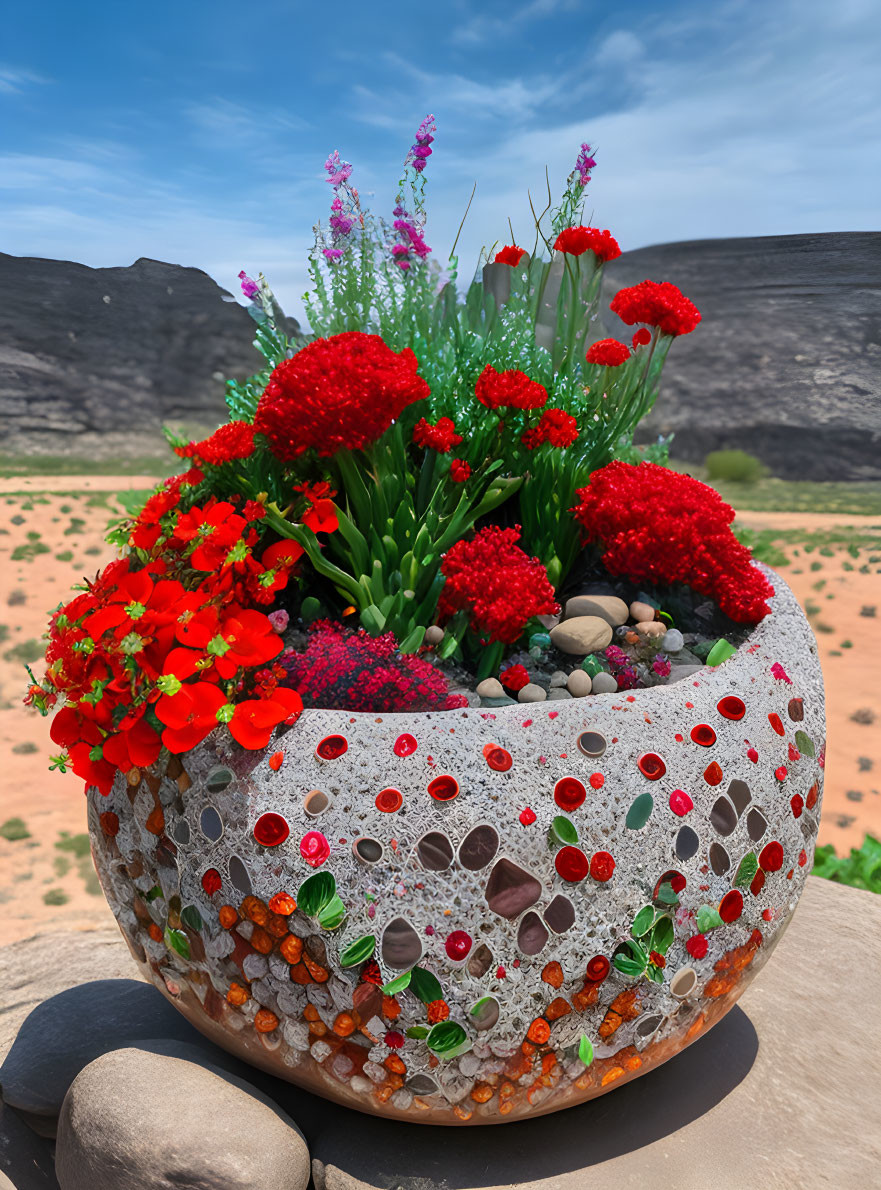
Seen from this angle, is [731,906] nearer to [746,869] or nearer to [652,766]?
[746,869]

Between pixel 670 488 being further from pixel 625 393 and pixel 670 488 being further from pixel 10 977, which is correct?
pixel 10 977

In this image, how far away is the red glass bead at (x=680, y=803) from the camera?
6.57 ft

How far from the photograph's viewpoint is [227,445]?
248 cm

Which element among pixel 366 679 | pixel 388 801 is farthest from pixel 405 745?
pixel 366 679

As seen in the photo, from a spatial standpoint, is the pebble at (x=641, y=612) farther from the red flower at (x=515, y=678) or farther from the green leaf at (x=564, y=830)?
the green leaf at (x=564, y=830)

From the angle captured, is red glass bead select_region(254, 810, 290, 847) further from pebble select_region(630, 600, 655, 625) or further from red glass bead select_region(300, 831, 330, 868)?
pebble select_region(630, 600, 655, 625)

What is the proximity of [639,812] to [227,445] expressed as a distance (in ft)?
5.05

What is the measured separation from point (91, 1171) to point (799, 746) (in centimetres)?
213

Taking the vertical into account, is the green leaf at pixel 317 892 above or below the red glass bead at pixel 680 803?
below

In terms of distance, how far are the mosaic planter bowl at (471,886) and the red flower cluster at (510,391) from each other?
990 millimetres

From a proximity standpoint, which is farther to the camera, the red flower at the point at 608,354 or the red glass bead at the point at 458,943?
the red flower at the point at 608,354

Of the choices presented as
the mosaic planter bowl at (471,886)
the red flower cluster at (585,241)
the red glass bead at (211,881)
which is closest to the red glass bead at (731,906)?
the mosaic planter bowl at (471,886)

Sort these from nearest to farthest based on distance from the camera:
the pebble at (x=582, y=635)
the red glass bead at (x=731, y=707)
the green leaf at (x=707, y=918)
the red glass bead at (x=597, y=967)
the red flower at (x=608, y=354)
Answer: the red glass bead at (x=597, y=967), the green leaf at (x=707, y=918), the red glass bead at (x=731, y=707), the pebble at (x=582, y=635), the red flower at (x=608, y=354)

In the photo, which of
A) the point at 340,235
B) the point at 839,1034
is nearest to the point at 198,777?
the point at 340,235
